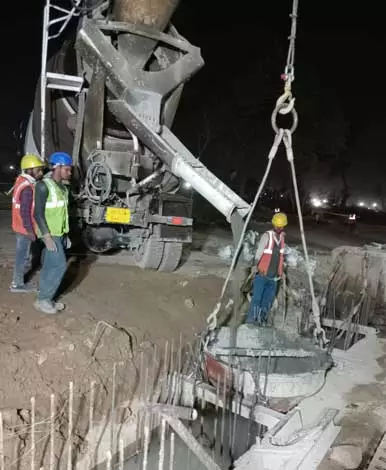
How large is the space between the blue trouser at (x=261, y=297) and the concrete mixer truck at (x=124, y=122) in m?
1.31

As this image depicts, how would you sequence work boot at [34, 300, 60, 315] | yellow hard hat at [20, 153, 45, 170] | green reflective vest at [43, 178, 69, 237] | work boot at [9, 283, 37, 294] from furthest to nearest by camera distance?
work boot at [9, 283, 37, 294] < yellow hard hat at [20, 153, 45, 170] < work boot at [34, 300, 60, 315] < green reflective vest at [43, 178, 69, 237]

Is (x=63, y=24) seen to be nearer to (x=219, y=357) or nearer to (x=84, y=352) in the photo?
(x=84, y=352)

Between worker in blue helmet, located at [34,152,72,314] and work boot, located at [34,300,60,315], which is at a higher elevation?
worker in blue helmet, located at [34,152,72,314]

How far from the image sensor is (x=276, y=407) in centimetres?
394

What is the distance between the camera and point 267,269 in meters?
5.48

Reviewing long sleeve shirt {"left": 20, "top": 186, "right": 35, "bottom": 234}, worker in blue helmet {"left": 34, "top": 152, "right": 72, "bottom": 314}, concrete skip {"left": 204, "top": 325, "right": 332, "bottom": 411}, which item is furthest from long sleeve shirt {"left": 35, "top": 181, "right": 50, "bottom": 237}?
concrete skip {"left": 204, "top": 325, "right": 332, "bottom": 411}

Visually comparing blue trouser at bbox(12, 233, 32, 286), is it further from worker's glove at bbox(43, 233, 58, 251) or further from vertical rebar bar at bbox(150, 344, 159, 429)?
vertical rebar bar at bbox(150, 344, 159, 429)

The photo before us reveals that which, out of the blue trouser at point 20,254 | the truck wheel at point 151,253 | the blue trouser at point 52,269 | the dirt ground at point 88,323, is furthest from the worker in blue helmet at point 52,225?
the truck wheel at point 151,253

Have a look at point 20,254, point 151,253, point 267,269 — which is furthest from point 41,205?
point 267,269

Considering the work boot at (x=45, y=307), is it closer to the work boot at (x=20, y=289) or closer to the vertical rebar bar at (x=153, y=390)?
the work boot at (x=20, y=289)

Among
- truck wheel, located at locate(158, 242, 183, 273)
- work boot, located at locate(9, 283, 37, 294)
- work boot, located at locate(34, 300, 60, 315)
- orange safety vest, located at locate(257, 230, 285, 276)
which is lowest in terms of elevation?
work boot, located at locate(34, 300, 60, 315)

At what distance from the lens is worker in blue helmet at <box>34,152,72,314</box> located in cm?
423

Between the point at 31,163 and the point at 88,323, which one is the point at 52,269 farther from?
the point at 31,163

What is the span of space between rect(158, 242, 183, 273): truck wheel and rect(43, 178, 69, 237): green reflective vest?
2.47 metres
